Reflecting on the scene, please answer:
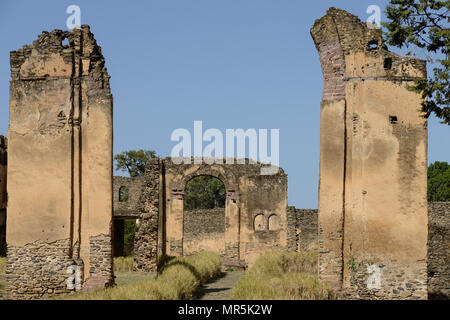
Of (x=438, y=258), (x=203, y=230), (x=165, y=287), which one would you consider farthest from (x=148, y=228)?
(x=203, y=230)

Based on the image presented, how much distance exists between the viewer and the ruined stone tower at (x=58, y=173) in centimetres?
1195

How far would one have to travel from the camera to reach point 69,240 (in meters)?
12.0

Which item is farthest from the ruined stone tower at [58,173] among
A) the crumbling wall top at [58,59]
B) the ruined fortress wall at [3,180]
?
the ruined fortress wall at [3,180]

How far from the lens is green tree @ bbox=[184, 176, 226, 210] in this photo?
4778 centimetres

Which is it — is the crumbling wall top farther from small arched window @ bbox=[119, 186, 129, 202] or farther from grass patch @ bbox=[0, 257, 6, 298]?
small arched window @ bbox=[119, 186, 129, 202]

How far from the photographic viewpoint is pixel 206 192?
47906 mm

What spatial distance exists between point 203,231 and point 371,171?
21244mm

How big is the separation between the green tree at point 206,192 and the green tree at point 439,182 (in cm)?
1543

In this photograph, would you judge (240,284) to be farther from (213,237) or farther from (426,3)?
(213,237)

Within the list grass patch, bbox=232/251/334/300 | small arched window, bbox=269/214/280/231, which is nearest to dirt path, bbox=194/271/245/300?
grass patch, bbox=232/251/334/300

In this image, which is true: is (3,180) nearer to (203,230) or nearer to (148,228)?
(203,230)

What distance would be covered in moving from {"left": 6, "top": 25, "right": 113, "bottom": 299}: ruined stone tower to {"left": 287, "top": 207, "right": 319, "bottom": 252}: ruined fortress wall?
495 inches

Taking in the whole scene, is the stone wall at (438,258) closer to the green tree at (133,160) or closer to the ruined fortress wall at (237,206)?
the ruined fortress wall at (237,206)

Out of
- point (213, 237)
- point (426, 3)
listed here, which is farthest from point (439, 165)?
point (426, 3)
